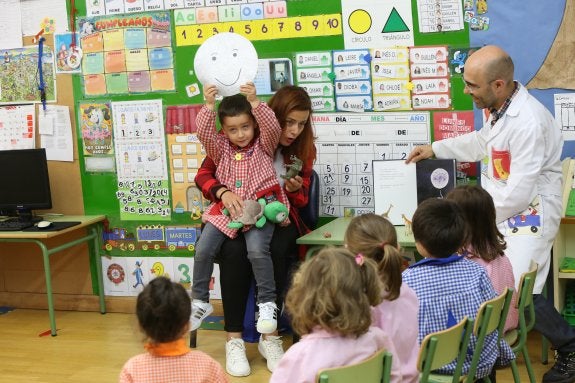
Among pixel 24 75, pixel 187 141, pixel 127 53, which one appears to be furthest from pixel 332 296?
pixel 24 75

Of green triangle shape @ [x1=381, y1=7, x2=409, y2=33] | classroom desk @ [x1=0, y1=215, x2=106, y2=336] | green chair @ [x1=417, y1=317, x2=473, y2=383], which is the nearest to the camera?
green chair @ [x1=417, y1=317, x2=473, y2=383]

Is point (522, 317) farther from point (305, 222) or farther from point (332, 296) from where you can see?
point (305, 222)

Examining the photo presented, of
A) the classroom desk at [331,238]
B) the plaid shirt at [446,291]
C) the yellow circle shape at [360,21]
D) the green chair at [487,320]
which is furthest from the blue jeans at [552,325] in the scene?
the yellow circle shape at [360,21]

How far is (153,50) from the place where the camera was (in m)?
4.86

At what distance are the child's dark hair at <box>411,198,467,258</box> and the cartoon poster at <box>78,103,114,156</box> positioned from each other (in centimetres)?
289

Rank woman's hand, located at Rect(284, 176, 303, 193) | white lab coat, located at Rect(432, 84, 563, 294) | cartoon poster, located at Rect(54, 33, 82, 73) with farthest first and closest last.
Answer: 1. cartoon poster, located at Rect(54, 33, 82, 73)
2. woman's hand, located at Rect(284, 176, 303, 193)
3. white lab coat, located at Rect(432, 84, 563, 294)

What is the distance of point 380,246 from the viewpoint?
8.22 feet

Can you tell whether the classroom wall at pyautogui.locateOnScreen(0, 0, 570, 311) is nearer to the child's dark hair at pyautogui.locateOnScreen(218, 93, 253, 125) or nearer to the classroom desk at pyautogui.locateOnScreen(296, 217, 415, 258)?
the child's dark hair at pyautogui.locateOnScreen(218, 93, 253, 125)

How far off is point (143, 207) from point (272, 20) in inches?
56.6

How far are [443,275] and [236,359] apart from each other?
1645 millimetres

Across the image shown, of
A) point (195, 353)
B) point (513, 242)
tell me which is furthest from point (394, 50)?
point (195, 353)

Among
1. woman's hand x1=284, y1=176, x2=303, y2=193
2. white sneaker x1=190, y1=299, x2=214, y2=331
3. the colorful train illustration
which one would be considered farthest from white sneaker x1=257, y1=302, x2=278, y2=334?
the colorful train illustration

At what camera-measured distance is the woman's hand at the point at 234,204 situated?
13.2 feet

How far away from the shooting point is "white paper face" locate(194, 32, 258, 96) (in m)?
3.99
